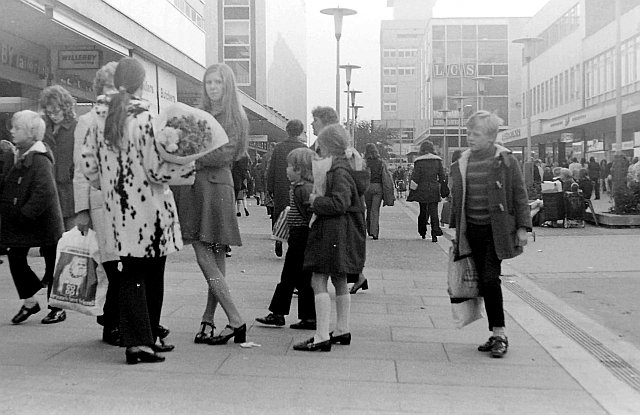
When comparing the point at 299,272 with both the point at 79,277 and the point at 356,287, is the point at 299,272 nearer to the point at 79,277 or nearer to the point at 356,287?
the point at 79,277

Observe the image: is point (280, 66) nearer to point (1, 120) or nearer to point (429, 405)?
point (1, 120)

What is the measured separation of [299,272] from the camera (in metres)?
7.00

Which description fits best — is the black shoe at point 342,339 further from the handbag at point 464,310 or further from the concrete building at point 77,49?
the concrete building at point 77,49

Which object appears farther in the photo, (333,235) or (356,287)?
(356,287)

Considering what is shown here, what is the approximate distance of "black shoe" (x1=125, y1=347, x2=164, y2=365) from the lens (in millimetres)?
5418

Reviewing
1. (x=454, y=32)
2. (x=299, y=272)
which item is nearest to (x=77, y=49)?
(x=299, y=272)

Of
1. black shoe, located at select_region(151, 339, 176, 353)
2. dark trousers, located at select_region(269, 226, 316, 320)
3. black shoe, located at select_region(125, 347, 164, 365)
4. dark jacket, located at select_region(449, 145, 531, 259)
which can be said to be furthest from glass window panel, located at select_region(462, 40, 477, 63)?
black shoe, located at select_region(125, 347, 164, 365)

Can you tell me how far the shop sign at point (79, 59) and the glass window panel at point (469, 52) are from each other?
239ft

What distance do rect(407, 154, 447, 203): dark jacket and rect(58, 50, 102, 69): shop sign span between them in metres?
6.43

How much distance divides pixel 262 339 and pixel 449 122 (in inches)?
3356

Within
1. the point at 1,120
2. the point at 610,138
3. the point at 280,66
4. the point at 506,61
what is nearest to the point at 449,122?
the point at 506,61

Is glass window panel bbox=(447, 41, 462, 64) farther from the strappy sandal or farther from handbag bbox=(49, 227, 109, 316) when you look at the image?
handbag bbox=(49, 227, 109, 316)

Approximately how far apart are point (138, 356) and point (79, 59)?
1281 cm

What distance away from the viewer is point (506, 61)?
289 feet
